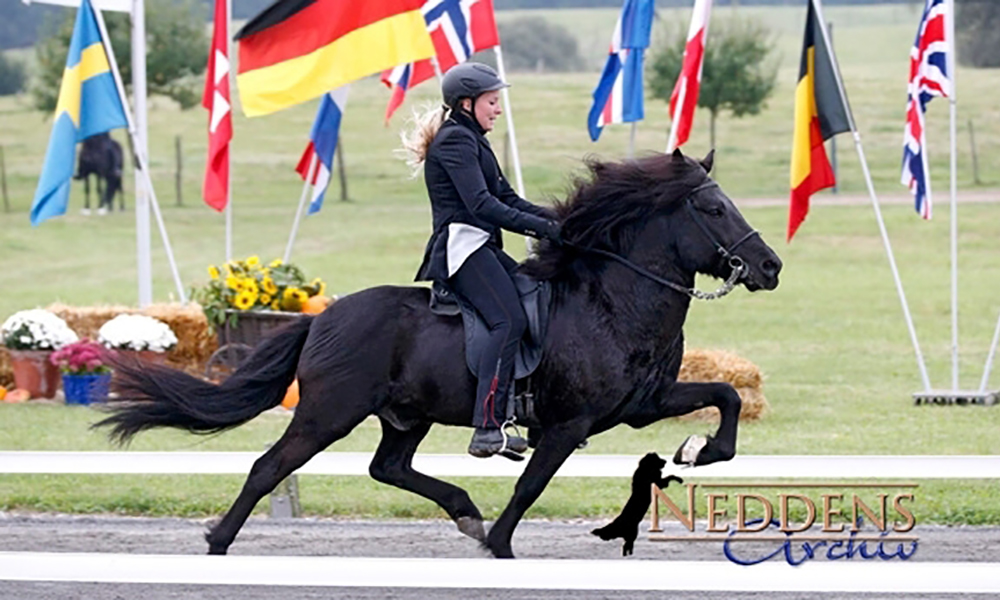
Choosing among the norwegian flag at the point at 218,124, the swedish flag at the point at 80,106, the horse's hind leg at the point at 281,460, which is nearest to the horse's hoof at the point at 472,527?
the horse's hind leg at the point at 281,460

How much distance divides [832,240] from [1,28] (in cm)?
5701

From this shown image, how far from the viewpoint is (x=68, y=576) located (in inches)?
207

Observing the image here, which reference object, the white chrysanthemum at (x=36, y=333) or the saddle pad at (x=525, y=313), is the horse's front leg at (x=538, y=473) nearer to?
the saddle pad at (x=525, y=313)

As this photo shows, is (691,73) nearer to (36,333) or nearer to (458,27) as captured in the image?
(458,27)

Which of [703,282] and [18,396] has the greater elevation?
Answer: [18,396]

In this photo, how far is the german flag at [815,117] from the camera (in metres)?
12.3

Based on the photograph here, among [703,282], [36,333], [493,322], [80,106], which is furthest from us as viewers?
[703,282]

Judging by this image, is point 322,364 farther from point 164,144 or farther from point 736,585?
point 164,144

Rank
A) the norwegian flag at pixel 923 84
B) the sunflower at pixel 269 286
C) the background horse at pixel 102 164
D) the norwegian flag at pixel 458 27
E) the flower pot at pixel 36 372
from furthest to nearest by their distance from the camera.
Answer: the background horse at pixel 102 164 → the flower pot at pixel 36 372 → the sunflower at pixel 269 286 → the norwegian flag at pixel 458 27 → the norwegian flag at pixel 923 84

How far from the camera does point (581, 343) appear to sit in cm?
712

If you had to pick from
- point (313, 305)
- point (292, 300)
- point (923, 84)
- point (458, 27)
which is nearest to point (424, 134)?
point (458, 27)

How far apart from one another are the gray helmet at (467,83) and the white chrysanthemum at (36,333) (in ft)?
23.7

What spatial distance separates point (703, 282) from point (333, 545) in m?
12.6

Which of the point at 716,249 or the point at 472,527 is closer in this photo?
the point at 716,249
